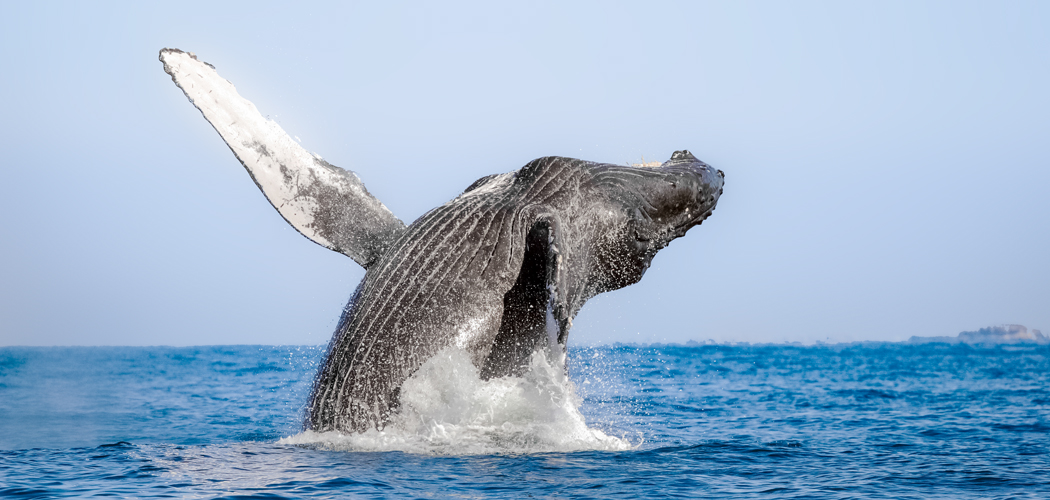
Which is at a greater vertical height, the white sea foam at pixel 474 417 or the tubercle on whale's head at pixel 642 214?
the tubercle on whale's head at pixel 642 214

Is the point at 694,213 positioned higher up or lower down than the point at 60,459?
higher up

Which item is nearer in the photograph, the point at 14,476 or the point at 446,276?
the point at 14,476

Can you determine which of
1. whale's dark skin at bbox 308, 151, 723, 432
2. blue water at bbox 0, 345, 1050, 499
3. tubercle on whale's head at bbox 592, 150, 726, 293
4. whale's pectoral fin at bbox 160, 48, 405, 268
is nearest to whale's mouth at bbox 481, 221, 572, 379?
whale's dark skin at bbox 308, 151, 723, 432

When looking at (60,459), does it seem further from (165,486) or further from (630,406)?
(630,406)

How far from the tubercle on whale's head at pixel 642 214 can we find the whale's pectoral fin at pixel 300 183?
156cm

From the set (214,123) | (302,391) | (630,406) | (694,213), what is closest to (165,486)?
(302,391)

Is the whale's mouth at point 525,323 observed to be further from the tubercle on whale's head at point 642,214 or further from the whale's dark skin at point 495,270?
the tubercle on whale's head at point 642,214

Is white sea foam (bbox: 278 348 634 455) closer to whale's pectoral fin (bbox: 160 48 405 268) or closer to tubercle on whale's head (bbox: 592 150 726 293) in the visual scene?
tubercle on whale's head (bbox: 592 150 726 293)

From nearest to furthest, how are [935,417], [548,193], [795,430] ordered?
[548,193] → [795,430] → [935,417]

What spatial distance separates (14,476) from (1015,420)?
11.5 meters

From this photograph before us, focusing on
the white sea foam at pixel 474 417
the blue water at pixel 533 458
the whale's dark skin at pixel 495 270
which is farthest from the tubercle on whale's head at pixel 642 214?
the white sea foam at pixel 474 417

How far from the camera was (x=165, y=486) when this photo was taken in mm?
5078

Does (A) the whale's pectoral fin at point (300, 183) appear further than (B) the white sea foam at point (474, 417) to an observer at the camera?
Yes

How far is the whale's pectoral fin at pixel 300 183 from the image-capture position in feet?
22.1
